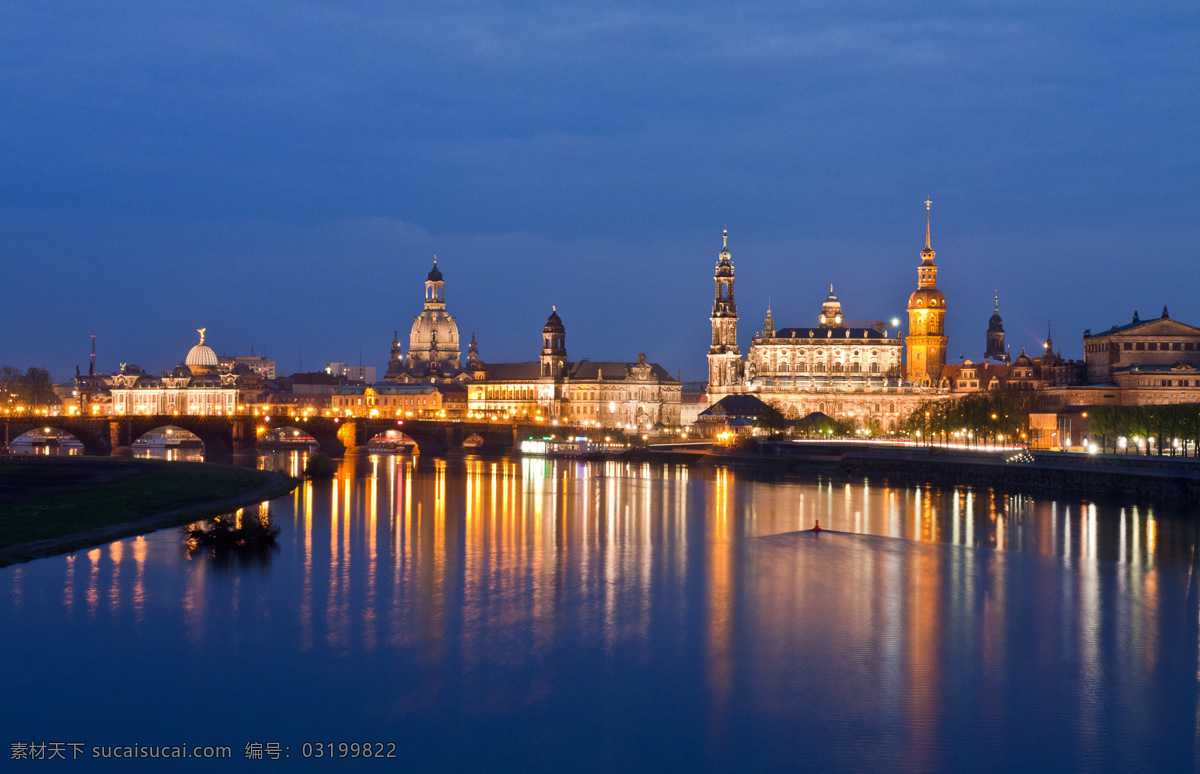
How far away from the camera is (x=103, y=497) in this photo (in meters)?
58.7

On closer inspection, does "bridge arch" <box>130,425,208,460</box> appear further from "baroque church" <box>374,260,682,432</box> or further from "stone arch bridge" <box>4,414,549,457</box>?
"baroque church" <box>374,260,682,432</box>

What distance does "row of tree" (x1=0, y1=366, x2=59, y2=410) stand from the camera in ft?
567

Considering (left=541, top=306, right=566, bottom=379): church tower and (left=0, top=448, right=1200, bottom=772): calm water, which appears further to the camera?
(left=541, top=306, right=566, bottom=379): church tower

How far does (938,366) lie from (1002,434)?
207ft

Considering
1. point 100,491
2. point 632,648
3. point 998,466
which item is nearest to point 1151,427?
point 998,466

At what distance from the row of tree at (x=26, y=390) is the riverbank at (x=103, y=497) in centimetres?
9393

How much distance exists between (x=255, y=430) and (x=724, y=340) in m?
73.1

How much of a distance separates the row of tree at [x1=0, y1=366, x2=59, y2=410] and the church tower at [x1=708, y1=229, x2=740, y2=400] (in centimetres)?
10345

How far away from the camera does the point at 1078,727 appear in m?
24.9

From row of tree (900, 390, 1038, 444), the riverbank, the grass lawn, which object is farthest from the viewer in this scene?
row of tree (900, 390, 1038, 444)

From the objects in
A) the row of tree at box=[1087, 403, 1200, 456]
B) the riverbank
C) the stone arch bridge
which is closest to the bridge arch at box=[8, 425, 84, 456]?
the stone arch bridge

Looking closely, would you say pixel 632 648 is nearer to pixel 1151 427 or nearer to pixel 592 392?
pixel 1151 427

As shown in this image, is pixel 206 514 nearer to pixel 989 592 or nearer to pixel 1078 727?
pixel 989 592

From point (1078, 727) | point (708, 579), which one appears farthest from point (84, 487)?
point (1078, 727)
